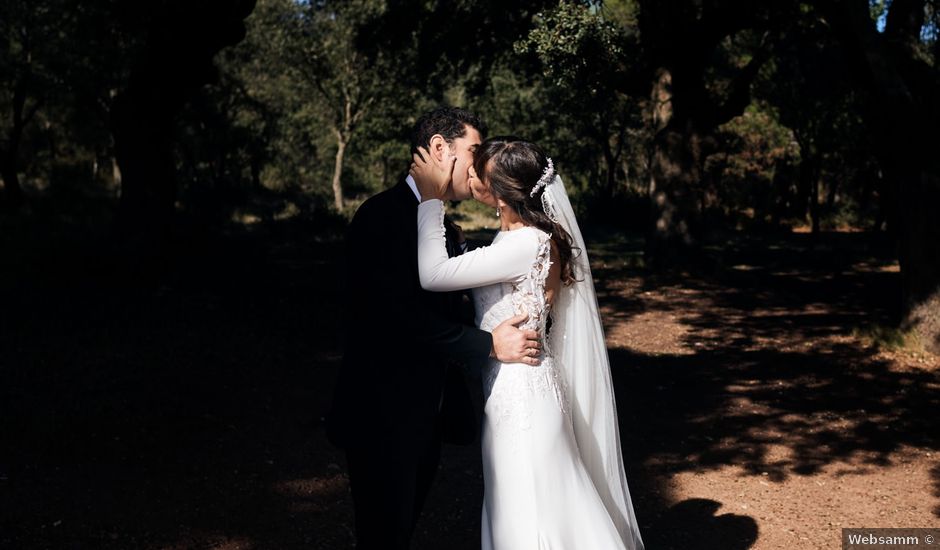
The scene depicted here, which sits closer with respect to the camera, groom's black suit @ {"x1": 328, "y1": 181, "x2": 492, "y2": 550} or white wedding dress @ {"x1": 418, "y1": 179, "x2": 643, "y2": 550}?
groom's black suit @ {"x1": 328, "y1": 181, "x2": 492, "y2": 550}

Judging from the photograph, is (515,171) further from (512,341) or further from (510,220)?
(512,341)

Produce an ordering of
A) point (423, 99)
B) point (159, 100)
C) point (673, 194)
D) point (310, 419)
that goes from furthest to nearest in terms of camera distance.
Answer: point (423, 99), point (673, 194), point (159, 100), point (310, 419)

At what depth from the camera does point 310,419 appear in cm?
766

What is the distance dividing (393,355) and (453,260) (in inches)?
17.3

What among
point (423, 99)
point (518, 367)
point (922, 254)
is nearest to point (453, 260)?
point (518, 367)

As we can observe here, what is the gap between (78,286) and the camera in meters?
13.4

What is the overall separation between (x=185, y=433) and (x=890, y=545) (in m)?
5.20

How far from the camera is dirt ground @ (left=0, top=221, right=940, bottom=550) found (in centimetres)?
544

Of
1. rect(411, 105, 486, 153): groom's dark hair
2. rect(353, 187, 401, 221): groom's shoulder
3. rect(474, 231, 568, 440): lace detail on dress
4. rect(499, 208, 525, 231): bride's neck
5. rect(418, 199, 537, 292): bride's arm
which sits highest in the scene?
rect(411, 105, 486, 153): groom's dark hair

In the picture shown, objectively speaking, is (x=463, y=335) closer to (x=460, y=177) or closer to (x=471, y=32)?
(x=460, y=177)

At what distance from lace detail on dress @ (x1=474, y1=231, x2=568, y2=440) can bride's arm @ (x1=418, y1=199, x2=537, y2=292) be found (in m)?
0.10

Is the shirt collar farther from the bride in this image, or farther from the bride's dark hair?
the bride's dark hair

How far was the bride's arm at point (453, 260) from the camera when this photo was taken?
10.9 feet

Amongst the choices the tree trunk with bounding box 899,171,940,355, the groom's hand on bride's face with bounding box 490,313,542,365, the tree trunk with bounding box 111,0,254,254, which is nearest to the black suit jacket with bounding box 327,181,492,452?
the groom's hand on bride's face with bounding box 490,313,542,365
